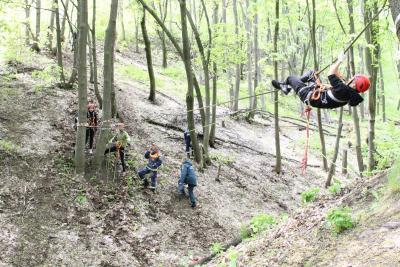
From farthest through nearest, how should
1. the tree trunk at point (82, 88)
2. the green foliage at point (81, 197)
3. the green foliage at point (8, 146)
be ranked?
the green foliage at point (8, 146) → the tree trunk at point (82, 88) → the green foliage at point (81, 197)

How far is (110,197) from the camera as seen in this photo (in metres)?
12.1

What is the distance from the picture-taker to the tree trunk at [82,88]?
39.0ft

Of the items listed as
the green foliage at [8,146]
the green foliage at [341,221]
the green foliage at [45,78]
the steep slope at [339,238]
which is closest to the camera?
the steep slope at [339,238]

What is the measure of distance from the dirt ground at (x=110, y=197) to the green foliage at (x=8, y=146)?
0.06m

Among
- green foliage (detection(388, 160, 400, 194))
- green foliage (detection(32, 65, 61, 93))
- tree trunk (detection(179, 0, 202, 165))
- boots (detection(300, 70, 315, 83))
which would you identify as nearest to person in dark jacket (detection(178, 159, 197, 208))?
tree trunk (detection(179, 0, 202, 165))

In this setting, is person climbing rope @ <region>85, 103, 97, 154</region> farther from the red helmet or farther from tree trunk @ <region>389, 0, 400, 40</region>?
tree trunk @ <region>389, 0, 400, 40</region>

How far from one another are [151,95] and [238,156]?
5540 mm

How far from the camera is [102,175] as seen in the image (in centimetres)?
1287

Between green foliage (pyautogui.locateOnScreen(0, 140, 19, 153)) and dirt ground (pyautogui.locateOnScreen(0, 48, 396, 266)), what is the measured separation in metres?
0.06

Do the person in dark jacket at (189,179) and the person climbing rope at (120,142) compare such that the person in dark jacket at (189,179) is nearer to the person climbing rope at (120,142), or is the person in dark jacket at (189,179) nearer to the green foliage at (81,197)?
the person climbing rope at (120,142)

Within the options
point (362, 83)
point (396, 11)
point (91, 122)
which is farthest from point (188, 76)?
point (396, 11)

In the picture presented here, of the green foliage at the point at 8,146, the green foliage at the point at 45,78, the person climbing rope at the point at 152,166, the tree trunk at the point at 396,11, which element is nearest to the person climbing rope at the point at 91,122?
the person climbing rope at the point at 152,166

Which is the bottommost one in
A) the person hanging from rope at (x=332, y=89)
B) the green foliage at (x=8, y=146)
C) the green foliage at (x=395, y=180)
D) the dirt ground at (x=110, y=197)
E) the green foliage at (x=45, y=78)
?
the dirt ground at (x=110, y=197)

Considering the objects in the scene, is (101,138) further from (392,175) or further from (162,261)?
(392,175)
